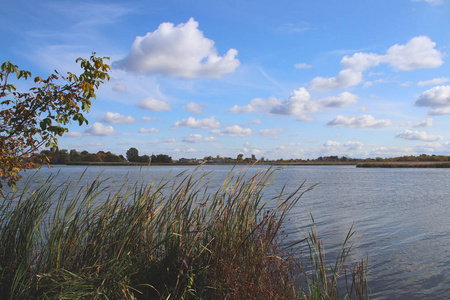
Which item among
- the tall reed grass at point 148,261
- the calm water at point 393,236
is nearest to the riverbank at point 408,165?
the calm water at point 393,236

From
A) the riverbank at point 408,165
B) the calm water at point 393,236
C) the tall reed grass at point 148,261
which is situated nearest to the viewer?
the tall reed grass at point 148,261

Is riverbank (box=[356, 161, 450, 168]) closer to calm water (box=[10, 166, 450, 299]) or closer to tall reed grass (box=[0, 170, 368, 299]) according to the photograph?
calm water (box=[10, 166, 450, 299])

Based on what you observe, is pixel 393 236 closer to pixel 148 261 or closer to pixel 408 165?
pixel 148 261

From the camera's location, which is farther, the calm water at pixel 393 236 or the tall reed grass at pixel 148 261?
the calm water at pixel 393 236

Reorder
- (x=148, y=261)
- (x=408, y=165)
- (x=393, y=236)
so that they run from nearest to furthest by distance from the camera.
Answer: (x=148, y=261), (x=393, y=236), (x=408, y=165)

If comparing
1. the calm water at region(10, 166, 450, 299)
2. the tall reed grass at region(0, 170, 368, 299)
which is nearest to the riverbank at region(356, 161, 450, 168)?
the calm water at region(10, 166, 450, 299)

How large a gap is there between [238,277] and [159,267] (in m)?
1.18

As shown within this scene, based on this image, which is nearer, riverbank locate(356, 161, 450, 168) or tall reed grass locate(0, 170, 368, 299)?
tall reed grass locate(0, 170, 368, 299)

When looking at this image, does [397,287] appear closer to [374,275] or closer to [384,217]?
[374,275]

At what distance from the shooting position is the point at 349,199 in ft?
73.5

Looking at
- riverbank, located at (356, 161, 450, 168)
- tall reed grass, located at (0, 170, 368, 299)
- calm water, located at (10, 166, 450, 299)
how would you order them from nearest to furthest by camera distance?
1. tall reed grass, located at (0, 170, 368, 299)
2. calm water, located at (10, 166, 450, 299)
3. riverbank, located at (356, 161, 450, 168)

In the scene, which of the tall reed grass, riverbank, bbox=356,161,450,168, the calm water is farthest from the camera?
riverbank, bbox=356,161,450,168

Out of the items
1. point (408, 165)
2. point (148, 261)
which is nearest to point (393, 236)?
point (148, 261)

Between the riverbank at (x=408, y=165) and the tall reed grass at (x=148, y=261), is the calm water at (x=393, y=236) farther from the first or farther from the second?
the riverbank at (x=408, y=165)
